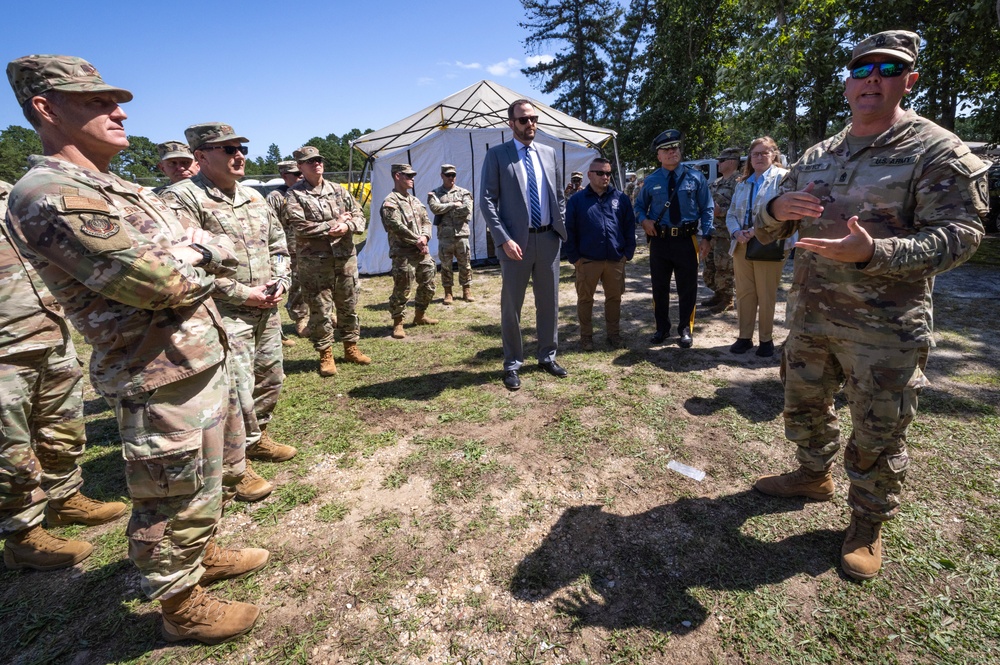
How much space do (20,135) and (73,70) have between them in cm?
7740

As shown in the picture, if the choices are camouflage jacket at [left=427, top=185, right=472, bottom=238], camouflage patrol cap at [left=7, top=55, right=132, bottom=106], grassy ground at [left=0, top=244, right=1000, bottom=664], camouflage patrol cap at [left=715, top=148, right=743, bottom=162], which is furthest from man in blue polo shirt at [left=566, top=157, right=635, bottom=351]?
camouflage patrol cap at [left=7, top=55, right=132, bottom=106]

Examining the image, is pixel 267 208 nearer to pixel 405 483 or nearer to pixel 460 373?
pixel 405 483

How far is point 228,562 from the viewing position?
2.39 metres

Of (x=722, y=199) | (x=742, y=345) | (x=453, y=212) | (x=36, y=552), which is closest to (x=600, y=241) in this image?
(x=742, y=345)

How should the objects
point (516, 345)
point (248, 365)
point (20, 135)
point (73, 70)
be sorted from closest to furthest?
1. point (73, 70)
2. point (248, 365)
3. point (516, 345)
4. point (20, 135)

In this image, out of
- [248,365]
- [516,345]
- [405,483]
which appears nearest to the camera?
[248,365]

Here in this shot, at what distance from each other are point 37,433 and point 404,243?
4.38m

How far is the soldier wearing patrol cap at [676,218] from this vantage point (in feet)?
16.8

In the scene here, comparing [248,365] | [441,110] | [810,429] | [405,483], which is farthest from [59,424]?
[441,110]

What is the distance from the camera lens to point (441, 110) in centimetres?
1096

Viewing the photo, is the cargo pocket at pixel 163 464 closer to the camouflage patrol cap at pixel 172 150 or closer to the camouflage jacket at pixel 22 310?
the camouflage jacket at pixel 22 310

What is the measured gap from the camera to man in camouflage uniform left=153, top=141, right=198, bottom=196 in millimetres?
4676

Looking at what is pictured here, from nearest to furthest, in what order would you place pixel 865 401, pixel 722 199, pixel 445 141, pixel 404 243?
pixel 865 401, pixel 404 243, pixel 722 199, pixel 445 141

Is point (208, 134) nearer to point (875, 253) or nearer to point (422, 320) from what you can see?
point (875, 253)
